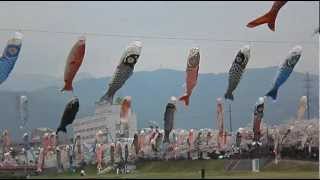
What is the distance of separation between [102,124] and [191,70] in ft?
30.1

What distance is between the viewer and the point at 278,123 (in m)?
36.1

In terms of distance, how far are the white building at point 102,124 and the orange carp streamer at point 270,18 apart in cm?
830

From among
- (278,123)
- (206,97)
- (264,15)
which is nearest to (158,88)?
(206,97)

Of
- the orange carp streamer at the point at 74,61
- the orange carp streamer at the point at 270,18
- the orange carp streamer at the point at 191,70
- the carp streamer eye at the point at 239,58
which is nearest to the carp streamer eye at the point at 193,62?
the orange carp streamer at the point at 191,70

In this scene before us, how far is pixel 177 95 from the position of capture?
28.4 m

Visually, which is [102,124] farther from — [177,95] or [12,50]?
[12,50]

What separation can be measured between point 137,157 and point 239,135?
560 centimetres

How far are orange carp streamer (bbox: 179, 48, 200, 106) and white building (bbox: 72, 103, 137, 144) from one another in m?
4.00

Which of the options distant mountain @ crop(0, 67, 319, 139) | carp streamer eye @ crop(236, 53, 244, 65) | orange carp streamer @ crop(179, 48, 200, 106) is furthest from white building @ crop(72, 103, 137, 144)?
carp streamer eye @ crop(236, 53, 244, 65)

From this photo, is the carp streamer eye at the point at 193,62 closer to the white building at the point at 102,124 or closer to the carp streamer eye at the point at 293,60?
the carp streamer eye at the point at 293,60

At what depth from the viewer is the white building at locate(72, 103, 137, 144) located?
90.7 feet

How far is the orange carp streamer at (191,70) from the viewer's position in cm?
2241

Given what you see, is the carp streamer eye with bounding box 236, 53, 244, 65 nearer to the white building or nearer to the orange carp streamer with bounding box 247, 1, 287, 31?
the orange carp streamer with bounding box 247, 1, 287, 31

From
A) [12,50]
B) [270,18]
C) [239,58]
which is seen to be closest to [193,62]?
[239,58]
